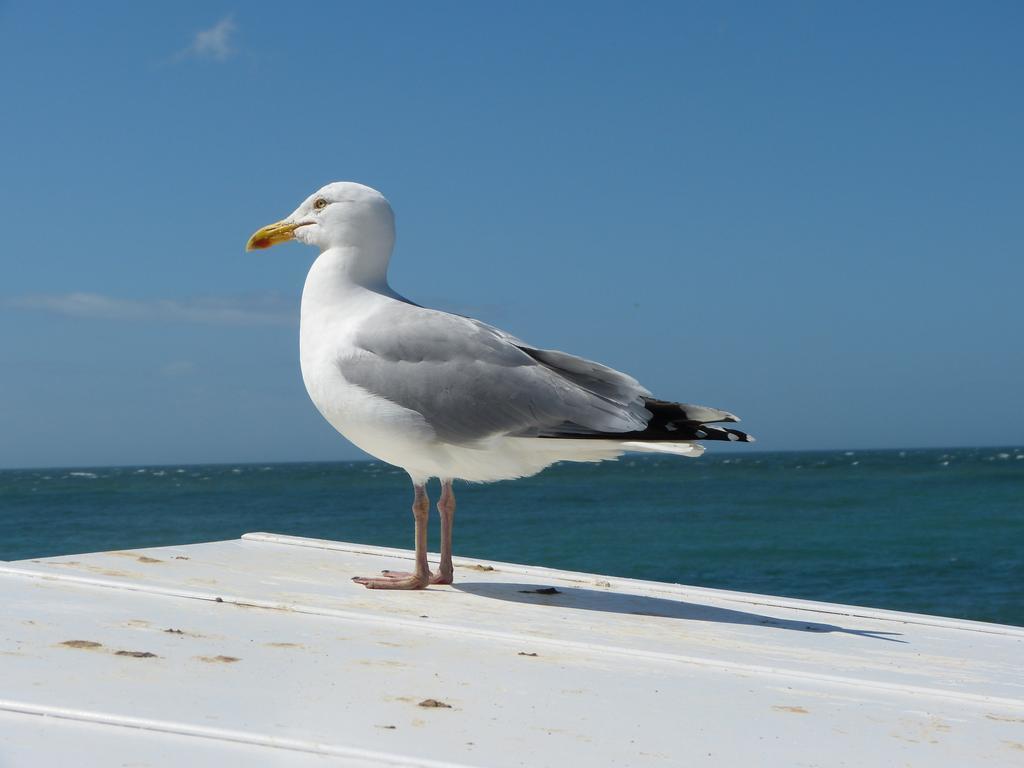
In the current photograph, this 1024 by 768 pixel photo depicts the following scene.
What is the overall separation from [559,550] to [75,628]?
20.0 meters

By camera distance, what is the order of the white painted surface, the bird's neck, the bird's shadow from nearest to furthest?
the white painted surface → the bird's shadow → the bird's neck

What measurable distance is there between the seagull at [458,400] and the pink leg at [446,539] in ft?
0.07

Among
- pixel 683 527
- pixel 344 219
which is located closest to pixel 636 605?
pixel 344 219

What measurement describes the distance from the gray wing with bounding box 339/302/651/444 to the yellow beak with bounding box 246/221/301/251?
671 millimetres

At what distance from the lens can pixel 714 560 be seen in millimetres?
20703

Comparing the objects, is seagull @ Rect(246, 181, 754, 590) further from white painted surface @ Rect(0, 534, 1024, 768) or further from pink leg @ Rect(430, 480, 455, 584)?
white painted surface @ Rect(0, 534, 1024, 768)

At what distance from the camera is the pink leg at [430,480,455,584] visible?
4.70 meters

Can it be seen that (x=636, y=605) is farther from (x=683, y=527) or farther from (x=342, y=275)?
(x=683, y=527)

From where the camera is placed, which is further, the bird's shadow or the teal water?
the teal water

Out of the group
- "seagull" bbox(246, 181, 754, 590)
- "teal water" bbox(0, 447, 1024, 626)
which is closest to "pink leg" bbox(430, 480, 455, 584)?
"seagull" bbox(246, 181, 754, 590)

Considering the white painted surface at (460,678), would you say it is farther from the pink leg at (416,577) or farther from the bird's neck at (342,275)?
the bird's neck at (342,275)

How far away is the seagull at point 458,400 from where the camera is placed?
4285mm

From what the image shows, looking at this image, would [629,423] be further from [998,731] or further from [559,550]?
[559,550]

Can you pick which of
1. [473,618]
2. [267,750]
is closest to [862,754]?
[267,750]
